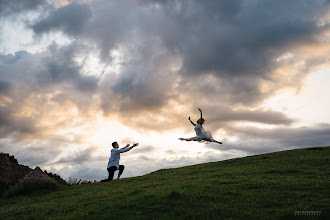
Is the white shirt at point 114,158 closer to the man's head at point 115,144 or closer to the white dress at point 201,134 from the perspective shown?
the man's head at point 115,144

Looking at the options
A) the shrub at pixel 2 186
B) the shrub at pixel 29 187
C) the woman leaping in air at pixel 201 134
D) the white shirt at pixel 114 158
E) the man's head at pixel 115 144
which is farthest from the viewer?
the man's head at pixel 115 144

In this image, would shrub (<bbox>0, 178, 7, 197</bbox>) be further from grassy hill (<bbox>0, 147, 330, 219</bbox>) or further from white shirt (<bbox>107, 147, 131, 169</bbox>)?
grassy hill (<bbox>0, 147, 330, 219</bbox>)

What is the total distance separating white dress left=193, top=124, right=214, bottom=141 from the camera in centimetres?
2369

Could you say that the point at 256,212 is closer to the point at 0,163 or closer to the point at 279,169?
the point at 279,169

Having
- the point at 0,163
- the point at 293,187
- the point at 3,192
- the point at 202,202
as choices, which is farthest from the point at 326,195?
the point at 0,163

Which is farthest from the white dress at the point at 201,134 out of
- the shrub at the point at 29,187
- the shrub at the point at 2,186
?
the shrub at the point at 2,186

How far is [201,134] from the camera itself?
937 inches

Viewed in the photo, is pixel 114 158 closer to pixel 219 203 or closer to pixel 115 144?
pixel 115 144

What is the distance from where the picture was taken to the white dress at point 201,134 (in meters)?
23.7

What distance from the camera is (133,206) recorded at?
47.8 ft

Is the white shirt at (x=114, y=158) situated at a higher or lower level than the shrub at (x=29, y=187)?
higher

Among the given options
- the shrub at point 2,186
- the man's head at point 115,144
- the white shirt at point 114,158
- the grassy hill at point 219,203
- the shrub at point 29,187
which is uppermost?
the man's head at point 115,144

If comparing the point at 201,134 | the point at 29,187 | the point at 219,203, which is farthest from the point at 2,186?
the point at 219,203

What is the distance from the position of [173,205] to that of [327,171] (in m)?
13.0
